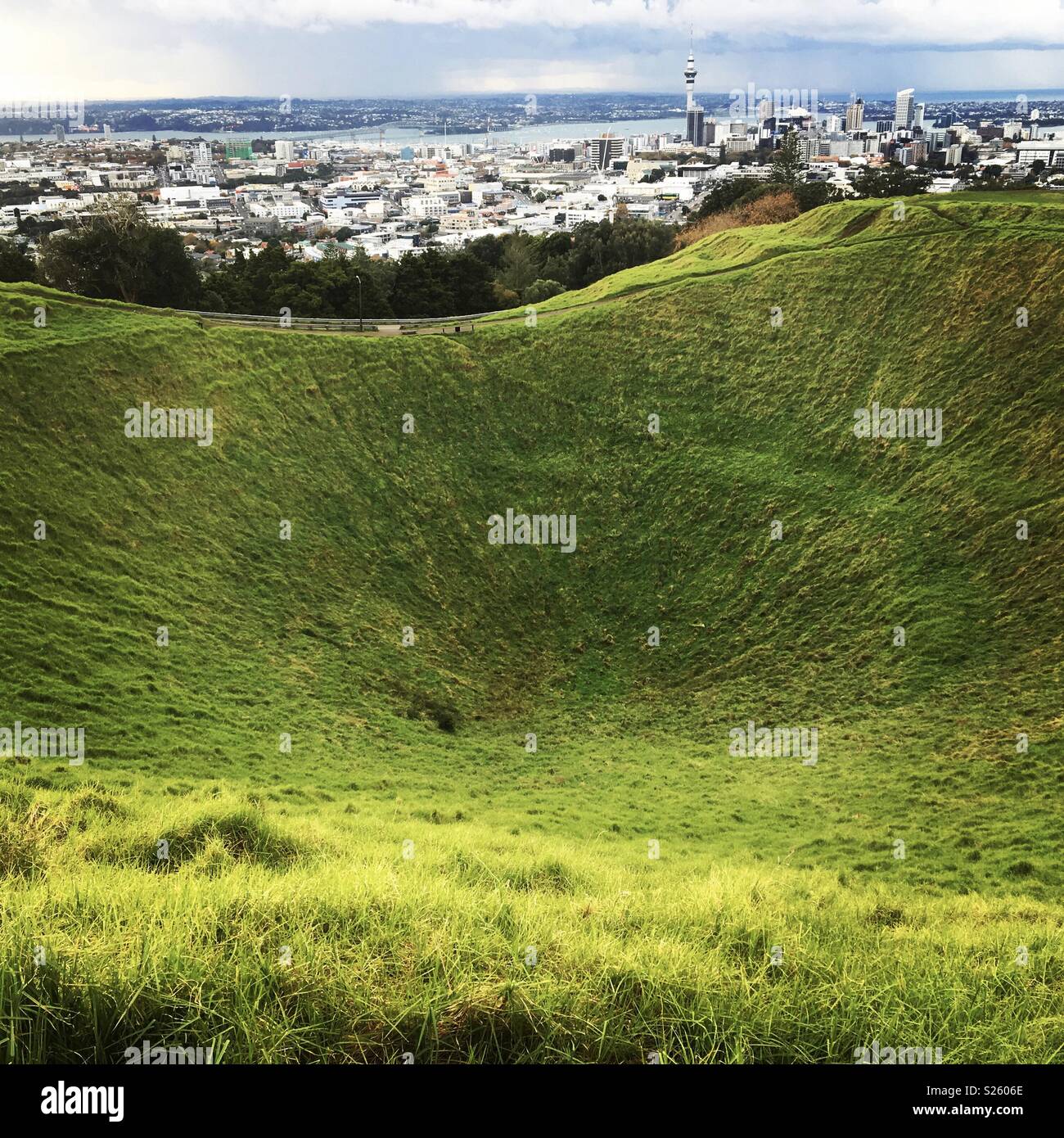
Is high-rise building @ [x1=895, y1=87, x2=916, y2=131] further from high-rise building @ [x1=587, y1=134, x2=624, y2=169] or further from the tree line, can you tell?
the tree line

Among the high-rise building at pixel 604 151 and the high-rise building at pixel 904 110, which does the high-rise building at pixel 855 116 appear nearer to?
the high-rise building at pixel 904 110

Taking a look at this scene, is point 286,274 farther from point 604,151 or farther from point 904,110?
point 604,151

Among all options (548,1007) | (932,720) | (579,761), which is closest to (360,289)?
(579,761)

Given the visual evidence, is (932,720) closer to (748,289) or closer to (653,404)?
(653,404)

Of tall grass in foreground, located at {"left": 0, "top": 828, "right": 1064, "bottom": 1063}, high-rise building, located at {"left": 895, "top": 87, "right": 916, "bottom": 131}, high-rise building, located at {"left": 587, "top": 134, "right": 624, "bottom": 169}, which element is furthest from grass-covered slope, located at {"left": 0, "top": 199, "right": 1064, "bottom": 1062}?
high-rise building, located at {"left": 587, "top": 134, "right": 624, "bottom": 169}

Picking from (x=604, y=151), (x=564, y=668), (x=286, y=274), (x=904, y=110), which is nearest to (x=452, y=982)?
(x=564, y=668)

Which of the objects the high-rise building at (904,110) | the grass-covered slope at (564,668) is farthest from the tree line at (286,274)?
the high-rise building at (904,110)
